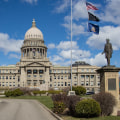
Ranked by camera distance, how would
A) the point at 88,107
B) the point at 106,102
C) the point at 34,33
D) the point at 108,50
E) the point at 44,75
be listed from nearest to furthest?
1. the point at 88,107
2. the point at 106,102
3. the point at 108,50
4. the point at 44,75
5. the point at 34,33

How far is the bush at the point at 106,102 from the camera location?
17703 millimetres

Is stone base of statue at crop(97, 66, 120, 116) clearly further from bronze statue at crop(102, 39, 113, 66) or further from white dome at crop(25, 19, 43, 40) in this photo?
white dome at crop(25, 19, 43, 40)

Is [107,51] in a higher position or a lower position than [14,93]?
higher

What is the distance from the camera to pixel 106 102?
17.8 m

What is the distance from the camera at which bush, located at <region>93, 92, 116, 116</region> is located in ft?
58.1

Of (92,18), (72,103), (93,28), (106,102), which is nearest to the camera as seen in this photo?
(106,102)

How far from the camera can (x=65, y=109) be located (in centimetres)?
2142

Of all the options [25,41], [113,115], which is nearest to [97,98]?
[113,115]

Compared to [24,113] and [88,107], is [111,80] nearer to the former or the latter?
[88,107]

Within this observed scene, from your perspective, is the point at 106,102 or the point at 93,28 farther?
the point at 93,28

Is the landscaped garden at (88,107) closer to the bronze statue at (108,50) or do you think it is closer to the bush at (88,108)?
the bush at (88,108)

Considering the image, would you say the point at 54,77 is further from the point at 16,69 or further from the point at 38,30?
the point at 38,30

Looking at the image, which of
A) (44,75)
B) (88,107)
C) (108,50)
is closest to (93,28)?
(108,50)

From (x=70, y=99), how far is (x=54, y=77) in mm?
106404
